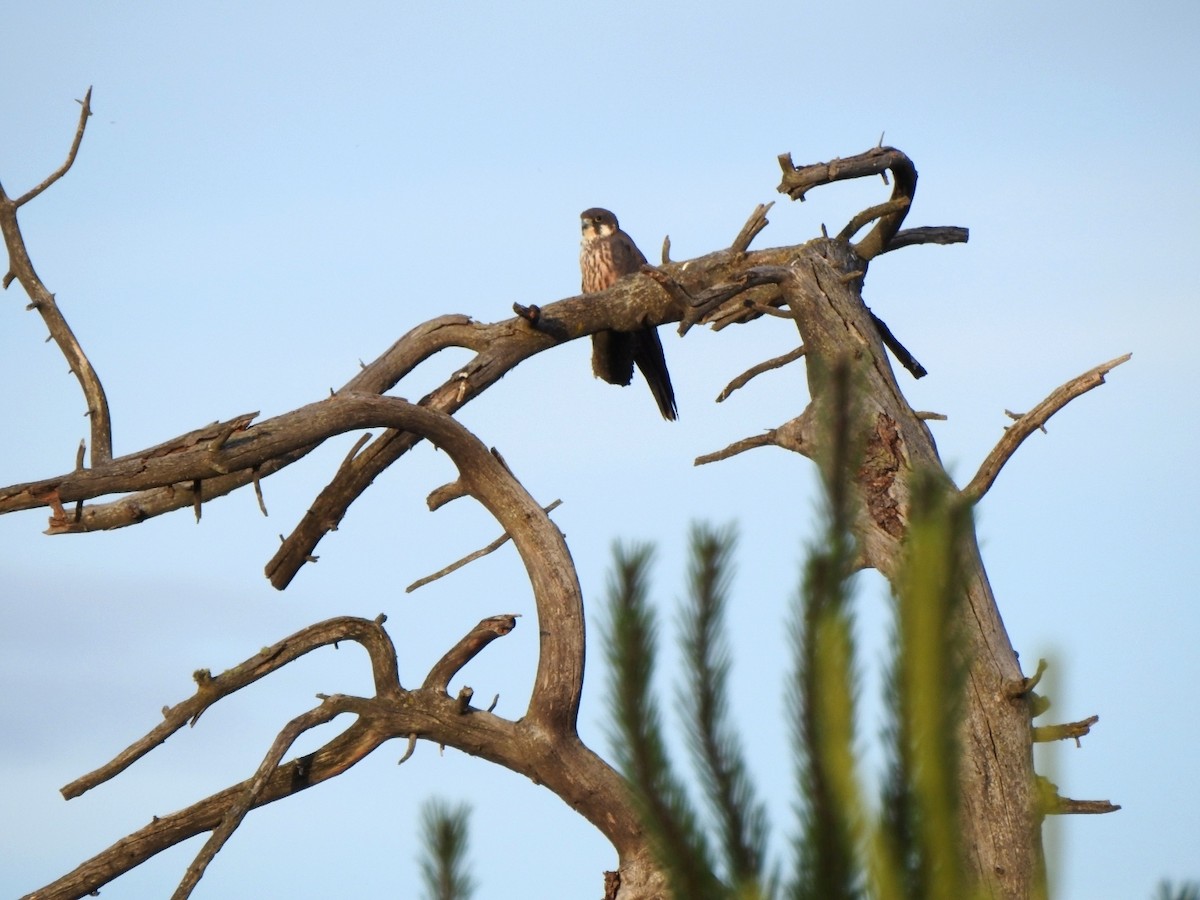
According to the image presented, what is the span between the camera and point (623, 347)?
6.94 m

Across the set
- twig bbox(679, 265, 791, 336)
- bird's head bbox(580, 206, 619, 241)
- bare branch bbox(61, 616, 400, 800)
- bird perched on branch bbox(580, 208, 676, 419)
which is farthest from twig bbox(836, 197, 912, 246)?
bird's head bbox(580, 206, 619, 241)

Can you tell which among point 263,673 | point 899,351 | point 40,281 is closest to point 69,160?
point 40,281

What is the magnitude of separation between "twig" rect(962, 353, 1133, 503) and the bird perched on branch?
1820mm

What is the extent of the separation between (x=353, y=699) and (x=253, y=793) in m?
0.47

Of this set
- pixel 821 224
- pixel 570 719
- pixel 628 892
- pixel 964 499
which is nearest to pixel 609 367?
pixel 821 224

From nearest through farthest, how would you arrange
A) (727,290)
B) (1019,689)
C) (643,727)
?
(643,727) → (1019,689) → (727,290)

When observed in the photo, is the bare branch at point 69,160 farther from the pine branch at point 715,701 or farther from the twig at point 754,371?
the pine branch at point 715,701

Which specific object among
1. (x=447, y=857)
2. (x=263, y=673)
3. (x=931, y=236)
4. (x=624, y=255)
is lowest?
(x=447, y=857)

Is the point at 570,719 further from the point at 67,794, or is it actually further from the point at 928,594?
the point at 928,594

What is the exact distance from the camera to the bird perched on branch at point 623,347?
6910 mm

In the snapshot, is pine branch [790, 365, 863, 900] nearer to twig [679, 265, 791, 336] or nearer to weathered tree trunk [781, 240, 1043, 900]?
weathered tree trunk [781, 240, 1043, 900]

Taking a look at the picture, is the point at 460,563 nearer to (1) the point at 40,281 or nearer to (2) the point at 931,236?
(1) the point at 40,281

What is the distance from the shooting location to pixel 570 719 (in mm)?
4867

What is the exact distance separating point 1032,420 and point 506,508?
2076 millimetres
